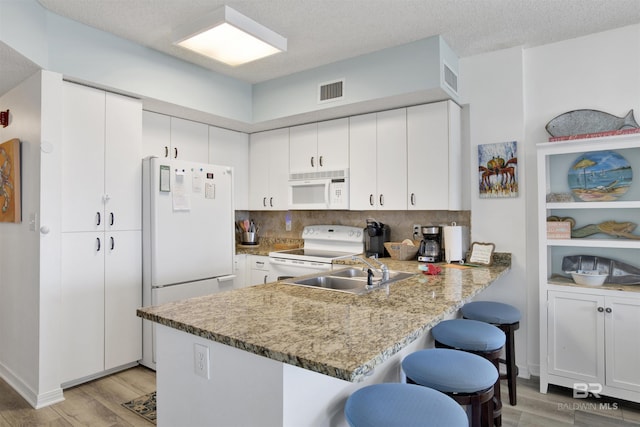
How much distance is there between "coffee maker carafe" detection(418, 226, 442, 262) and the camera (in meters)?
3.21

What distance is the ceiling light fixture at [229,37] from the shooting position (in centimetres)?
247

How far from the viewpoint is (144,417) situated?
95.3 inches

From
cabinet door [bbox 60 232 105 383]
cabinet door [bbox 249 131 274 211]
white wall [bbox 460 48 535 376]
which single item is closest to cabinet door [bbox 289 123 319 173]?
cabinet door [bbox 249 131 274 211]

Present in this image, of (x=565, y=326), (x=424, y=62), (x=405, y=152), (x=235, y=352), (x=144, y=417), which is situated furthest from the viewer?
(x=405, y=152)

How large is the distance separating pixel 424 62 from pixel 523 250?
1632mm

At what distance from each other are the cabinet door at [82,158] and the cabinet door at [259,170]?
1.72 meters

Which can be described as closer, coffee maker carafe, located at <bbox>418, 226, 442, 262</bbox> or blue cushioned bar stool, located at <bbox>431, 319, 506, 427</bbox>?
blue cushioned bar stool, located at <bbox>431, 319, 506, 427</bbox>

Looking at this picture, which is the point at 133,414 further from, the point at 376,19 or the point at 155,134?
the point at 376,19

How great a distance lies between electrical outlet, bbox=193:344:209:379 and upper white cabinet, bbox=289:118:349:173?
8.25 ft

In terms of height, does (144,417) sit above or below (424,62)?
below

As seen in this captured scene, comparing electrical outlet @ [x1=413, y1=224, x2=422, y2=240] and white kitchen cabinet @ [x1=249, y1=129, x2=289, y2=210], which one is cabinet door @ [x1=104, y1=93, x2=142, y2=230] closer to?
white kitchen cabinet @ [x1=249, y1=129, x2=289, y2=210]

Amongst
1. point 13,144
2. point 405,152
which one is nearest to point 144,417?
point 13,144

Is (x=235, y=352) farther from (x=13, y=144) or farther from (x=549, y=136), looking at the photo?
(x=549, y=136)

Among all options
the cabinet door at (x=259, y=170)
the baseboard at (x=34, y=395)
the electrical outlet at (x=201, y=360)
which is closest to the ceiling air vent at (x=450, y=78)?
the cabinet door at (x=259, y=170)
